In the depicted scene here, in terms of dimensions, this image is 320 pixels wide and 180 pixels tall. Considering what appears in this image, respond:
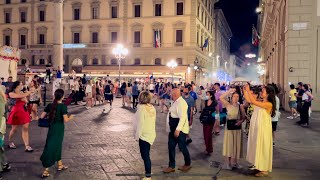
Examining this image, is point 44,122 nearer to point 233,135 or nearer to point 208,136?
point 233,135

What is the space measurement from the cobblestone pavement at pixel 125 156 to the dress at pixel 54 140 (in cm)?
34

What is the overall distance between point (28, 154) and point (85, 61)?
43.8 metres

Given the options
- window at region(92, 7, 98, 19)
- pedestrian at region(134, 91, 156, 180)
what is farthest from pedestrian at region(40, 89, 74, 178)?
window at region(92, 7, 98, 19)

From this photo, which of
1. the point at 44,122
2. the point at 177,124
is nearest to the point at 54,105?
A: the point at 44,122

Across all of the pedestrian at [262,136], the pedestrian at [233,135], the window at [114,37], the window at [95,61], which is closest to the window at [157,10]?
the window at [114,37]

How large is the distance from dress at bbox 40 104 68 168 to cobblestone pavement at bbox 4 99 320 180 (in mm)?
340

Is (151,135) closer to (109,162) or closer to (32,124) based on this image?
(109,162)

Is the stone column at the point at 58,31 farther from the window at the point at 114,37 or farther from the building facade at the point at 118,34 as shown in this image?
the window at the point at 114,37

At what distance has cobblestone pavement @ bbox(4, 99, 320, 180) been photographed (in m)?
6.53

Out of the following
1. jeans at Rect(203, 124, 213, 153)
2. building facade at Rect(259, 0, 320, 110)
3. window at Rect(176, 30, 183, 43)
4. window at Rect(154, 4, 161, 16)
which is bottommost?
jeans at Rect(203, 124, 213, 153)

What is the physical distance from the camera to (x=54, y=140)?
6270 mm

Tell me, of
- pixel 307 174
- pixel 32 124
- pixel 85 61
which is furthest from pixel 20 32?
pixel 307 174

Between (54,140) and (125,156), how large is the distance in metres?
2.07

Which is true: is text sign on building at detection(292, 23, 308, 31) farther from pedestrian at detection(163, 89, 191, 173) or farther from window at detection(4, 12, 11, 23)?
window at detection(4, 12, 11, 23)
